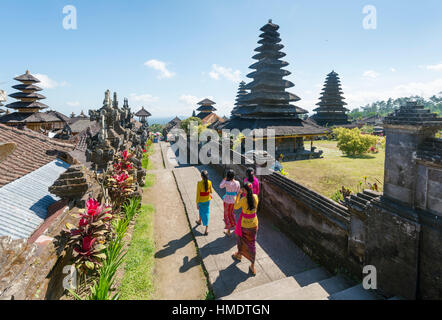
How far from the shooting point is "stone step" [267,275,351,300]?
361cm

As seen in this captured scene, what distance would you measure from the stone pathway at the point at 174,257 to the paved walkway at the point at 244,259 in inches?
6.3

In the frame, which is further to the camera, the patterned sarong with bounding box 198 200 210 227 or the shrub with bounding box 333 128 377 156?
the shrub with bounding box 333 128 377 156

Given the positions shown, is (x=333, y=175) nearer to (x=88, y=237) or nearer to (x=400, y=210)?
(x=400, y=210)

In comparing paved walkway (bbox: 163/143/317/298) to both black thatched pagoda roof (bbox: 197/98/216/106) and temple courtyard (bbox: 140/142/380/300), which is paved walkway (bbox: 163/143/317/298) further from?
black thatched pagoda roof (bbox: 197/98/216/106)

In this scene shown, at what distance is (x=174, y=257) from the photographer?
530 cm

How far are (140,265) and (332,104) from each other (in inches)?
1656

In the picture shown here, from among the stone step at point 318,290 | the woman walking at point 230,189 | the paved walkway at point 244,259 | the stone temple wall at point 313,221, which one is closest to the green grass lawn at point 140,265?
the paved walkway at point 244,259

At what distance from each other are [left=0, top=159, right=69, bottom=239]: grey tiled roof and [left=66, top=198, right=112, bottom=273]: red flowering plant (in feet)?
3.16

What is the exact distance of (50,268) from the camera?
2887 mm

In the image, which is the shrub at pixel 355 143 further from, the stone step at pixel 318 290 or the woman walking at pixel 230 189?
the stone step at pixel 318 290

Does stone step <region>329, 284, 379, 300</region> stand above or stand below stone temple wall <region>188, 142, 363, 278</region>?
below

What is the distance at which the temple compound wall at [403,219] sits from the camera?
3045mm

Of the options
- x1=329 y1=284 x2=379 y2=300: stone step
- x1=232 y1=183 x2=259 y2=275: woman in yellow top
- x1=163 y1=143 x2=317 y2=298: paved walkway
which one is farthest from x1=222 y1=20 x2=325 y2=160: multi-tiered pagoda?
x1=329 y1=284 x2=379 y2=300: stone step

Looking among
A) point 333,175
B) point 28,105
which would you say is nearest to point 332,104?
point 333,175
